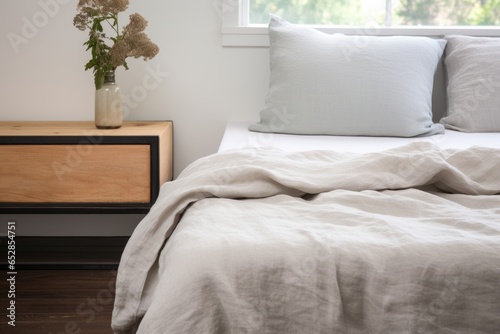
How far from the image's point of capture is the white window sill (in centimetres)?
334

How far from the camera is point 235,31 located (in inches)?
131

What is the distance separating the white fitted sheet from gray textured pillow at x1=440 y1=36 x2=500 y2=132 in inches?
1.9

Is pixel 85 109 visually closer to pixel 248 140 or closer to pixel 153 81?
pixel 153 81

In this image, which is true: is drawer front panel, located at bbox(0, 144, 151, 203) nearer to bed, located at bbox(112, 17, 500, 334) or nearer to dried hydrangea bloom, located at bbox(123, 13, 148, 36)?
dried hydrangea bloom, located at bbox(123, 13, 148, 36)

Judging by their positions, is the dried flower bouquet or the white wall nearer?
the dried flower bouquet

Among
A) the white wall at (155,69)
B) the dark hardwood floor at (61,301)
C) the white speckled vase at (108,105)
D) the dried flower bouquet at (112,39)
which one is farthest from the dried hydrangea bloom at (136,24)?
the dark hardwood floor at (61,301)

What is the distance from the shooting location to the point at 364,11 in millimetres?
3467

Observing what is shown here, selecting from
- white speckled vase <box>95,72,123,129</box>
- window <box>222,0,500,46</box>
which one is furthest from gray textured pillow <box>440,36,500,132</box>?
white speckled vase <box>95,72,123,129</box>

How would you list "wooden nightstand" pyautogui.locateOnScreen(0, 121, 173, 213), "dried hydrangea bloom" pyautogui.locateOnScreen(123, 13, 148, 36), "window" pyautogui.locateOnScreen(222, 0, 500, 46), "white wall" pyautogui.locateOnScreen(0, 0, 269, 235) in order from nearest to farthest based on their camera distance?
1. "wooden nightstand" pyautogui.locateOnScreen(0, 121, 173, 213)
2. "dried hydrangea bloom" pyautogui.locateOnScreen(123, 13, 148, 36)
3. "white wall" pyautogui.locateOnScreen(0, 0, 269, 235)
4. "window" pyautogui.locateOnScreen(222, 0, 500, 46)

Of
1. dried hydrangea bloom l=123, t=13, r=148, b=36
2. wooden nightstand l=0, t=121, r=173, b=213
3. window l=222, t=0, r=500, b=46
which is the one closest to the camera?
wooden nightstand l=0, t=121, r=173, b=213

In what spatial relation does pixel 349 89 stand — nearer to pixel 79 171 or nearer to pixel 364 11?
pixel 364 11

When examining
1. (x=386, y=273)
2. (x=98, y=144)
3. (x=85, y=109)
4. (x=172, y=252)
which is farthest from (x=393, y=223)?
(x=85, y=109)

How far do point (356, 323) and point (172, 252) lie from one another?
38 centimetres

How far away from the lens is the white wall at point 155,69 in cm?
333
